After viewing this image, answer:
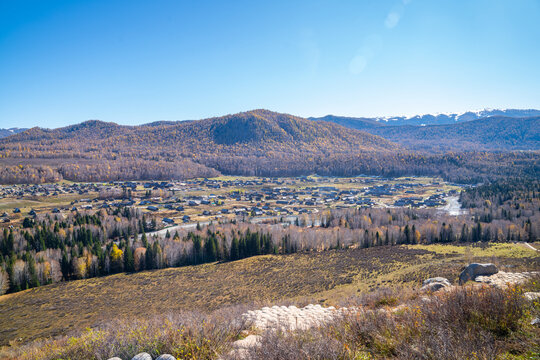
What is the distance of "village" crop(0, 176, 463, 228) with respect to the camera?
78.2 meters

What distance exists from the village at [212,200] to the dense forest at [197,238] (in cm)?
1174

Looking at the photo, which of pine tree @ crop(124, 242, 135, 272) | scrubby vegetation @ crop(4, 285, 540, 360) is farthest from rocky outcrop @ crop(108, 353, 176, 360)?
pine tree @ crop(124, 242, 135, 272)

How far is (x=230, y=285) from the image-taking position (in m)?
34.7

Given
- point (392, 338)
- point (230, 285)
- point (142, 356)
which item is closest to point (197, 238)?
point (230, 285)

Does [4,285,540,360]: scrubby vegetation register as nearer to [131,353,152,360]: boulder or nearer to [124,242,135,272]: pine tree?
[131,353,152,360]: boulder

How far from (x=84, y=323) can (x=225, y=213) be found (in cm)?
5529

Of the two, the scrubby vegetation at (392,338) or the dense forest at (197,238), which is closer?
the scrubby vegetation at (392,338)

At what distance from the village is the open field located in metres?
27.7

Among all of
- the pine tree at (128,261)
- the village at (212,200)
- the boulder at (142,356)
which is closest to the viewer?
the boulder at (142,356)

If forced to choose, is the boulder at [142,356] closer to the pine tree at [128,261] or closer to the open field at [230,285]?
the open field at [230,285]

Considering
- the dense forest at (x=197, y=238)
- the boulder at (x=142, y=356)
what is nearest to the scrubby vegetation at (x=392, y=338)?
the boulder at (x=142, y=356)

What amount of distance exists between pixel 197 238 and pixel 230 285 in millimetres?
14833

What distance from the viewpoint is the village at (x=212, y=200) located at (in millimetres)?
78250

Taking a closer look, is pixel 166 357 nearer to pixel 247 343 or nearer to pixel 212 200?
pixel 247 343
